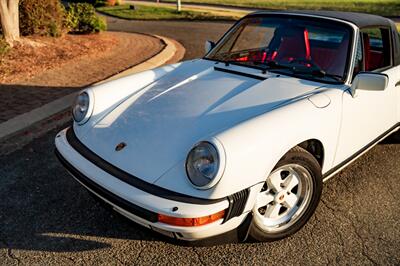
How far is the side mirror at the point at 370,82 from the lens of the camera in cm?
286

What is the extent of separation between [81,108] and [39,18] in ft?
22.0

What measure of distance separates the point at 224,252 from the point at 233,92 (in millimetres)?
1204

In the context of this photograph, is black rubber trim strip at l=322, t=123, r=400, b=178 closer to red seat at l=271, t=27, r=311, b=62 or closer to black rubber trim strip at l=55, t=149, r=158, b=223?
red seat at l=271, t=27, r=311, b=62

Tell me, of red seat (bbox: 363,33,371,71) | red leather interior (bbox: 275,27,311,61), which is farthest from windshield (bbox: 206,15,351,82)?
red seat (bbox: 363,33,371,71)

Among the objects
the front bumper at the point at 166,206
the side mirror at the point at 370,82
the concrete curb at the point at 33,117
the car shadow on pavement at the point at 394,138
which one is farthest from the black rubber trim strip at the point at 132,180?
the car shadow on pavement at the point at 394,138

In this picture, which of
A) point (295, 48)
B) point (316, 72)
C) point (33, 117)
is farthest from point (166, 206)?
point (33, 117)

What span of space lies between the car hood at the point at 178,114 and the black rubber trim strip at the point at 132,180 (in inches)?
1.4

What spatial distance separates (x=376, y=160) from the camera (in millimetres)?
→ 3834

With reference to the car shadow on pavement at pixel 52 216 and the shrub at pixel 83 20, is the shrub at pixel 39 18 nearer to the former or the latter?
the shrub at pixel 83 20

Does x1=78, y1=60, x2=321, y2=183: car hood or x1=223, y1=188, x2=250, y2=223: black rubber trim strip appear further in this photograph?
x1=78, y1=60, x2=321, y2=183: car hood

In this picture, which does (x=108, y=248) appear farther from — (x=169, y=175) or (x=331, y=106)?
(x=331, y=106)

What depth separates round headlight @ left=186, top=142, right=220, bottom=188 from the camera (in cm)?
221

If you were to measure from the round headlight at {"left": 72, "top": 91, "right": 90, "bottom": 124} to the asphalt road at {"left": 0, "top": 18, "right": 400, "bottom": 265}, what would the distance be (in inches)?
25.4

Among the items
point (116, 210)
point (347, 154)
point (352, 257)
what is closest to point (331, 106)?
point (347, 154)
